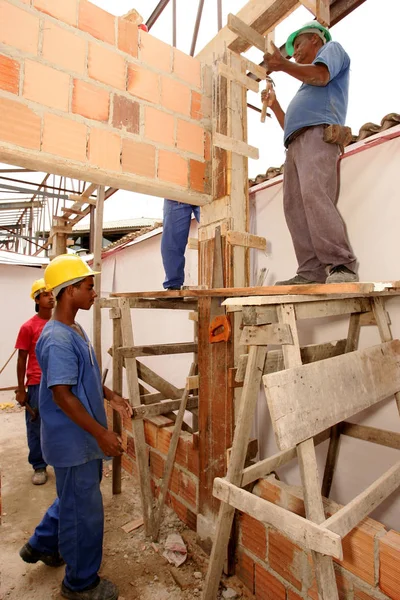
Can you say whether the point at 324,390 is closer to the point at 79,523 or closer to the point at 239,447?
the point at 239,447

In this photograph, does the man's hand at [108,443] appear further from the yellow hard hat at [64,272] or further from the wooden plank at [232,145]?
the wooden plank at [232,145]

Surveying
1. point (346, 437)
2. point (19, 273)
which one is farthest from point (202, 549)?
point (19, 273)

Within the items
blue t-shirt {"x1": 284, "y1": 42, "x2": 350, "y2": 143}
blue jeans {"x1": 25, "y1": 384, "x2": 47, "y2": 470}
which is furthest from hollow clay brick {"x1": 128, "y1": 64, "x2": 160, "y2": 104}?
blue jeans {"x1": 25, "y1": 384, "x2": 47, "y2": 470}

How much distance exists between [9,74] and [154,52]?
0.93 meters

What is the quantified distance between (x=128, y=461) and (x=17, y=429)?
2.43 meters

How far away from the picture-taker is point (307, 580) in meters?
1.85

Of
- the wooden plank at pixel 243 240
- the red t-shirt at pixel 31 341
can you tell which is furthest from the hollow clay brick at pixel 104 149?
the red t-shirt at pixel 31 341

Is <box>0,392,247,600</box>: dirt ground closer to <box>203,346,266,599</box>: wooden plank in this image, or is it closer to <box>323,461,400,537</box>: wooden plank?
<box>203,346,266,599</box>: wooden plank

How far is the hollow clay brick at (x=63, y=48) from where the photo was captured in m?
1.83

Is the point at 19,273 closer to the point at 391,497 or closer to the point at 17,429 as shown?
the point at 17,429

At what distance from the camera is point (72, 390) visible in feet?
6.96

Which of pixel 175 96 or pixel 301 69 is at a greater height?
pixel 175 96

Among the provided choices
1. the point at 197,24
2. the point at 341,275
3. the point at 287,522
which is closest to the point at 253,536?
the point at 287,522

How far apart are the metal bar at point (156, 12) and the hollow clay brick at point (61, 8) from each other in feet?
6.64
